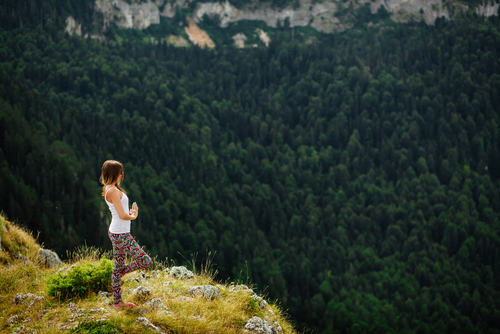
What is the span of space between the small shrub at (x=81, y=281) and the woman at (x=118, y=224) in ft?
3.69

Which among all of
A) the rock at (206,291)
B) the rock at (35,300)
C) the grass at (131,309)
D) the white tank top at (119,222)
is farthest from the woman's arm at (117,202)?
the rock at (35,300)

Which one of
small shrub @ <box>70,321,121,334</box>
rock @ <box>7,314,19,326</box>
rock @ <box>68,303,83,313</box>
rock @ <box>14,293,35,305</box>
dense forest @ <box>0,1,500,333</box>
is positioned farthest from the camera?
dense forest @ <box>0,1,500,333</box>

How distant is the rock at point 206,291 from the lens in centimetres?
1045

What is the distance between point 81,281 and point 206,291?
279 centimetres

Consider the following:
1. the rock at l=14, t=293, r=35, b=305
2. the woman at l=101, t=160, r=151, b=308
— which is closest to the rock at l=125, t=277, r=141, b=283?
the woman at l=101, t=160, r=151, b=308

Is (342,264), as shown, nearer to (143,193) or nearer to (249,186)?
(249,186)

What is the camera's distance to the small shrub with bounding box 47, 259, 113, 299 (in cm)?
992

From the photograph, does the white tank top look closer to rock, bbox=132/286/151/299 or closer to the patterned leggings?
the patterned leggings

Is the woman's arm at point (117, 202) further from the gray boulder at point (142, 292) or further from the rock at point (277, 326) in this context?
the rock at point (277, 326)

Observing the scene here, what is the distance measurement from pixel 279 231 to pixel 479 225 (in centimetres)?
7462

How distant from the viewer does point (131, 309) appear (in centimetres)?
930

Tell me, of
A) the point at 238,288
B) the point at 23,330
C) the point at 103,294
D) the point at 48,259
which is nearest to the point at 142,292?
the point at 103,294

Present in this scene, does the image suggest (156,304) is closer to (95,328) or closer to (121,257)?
(121,257)

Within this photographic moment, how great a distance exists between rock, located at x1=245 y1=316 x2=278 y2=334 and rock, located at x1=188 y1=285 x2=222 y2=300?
106cm
